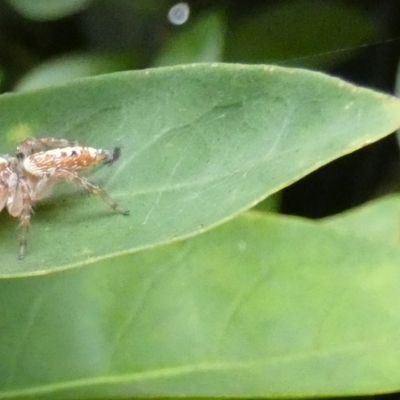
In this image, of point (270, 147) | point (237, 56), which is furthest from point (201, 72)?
point (237, 56)

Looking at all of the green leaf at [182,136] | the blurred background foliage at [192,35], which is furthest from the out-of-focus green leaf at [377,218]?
the green leaf at [182,136]

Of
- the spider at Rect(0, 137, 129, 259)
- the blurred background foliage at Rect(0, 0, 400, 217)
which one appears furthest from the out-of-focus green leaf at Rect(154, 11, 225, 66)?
the spider at Rect(0, 137, 129, 259)

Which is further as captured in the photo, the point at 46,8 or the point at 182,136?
the point at 46,8

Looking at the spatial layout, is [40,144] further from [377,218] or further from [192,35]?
[377,218]

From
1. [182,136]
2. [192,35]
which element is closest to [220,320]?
[182,136]

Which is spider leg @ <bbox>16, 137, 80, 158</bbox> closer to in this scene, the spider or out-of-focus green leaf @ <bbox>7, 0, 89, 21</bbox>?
the spider

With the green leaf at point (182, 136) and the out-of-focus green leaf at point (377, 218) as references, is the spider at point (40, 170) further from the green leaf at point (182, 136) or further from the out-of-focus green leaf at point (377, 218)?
the out-of-focus green leaf at point (377, 218)
